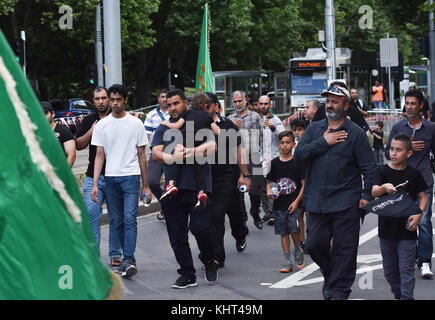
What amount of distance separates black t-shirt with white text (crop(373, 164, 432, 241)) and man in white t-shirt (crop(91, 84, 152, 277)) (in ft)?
8.05

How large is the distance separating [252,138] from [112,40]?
15.1 ft

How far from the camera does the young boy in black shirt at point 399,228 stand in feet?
19.5

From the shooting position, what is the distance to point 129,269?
7.48 m

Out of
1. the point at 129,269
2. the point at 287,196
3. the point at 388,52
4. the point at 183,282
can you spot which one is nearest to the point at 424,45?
the point at 388,52

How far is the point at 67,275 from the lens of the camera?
2031 mm

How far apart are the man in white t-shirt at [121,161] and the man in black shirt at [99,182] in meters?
0.14

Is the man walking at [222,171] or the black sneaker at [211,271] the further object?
the man walking at [222,171]

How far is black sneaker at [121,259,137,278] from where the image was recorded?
7480 mm

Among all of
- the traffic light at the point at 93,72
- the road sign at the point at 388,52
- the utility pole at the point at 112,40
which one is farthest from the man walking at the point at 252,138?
the traffic light at the point at 93,72

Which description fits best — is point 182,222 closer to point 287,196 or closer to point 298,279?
point 298,279

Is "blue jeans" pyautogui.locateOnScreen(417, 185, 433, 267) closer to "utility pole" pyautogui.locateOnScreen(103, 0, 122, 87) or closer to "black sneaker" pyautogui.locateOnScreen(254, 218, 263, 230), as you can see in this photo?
"black sneaker" pyautogui.locateOnScreen(254, 218, 263, 230)

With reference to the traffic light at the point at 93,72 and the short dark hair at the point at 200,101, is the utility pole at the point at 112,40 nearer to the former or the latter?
the short dark hair at the point at 200,101

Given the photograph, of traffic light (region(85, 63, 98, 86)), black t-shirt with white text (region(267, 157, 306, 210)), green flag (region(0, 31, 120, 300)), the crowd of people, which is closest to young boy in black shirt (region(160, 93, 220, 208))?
the crowd of people

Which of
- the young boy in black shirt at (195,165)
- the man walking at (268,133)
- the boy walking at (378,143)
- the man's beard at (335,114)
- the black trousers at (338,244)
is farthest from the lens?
the boy walking at (378,143)
